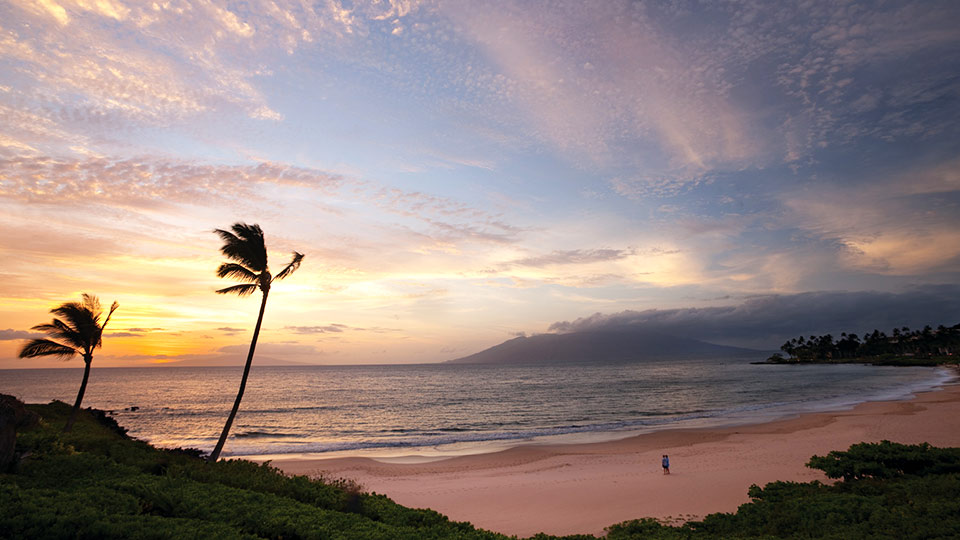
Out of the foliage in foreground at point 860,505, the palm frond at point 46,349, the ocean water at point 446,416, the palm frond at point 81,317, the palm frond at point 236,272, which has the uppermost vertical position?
the palm frond at point 236,272

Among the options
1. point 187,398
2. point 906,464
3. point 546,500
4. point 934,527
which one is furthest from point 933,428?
point 187,398

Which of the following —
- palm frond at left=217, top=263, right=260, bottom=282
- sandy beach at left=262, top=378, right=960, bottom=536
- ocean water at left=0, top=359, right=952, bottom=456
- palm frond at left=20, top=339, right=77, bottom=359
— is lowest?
ocean water at left=0, top=359, right=952, bottom=456

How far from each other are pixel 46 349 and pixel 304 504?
24.7 meters

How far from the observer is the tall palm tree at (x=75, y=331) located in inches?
977

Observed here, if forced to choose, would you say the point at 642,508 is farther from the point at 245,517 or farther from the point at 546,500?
the point at 245,517

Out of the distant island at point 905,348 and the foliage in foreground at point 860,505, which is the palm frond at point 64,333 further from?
the distant island at point 905,348

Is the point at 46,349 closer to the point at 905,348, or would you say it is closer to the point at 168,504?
the point at 168,504

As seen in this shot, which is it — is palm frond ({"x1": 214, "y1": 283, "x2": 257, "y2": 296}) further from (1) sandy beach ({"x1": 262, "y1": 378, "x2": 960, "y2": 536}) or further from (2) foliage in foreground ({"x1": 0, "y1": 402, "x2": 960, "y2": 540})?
(1) sandy beach ({"x1": 262, "y1": 378, "x2": 960, "y2": 536})

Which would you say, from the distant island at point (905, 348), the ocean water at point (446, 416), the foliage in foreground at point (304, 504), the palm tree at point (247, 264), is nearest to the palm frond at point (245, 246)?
the palm tree at point (247, 264)

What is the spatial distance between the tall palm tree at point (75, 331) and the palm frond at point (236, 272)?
9.80m

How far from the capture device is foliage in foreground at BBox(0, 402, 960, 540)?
741 cm

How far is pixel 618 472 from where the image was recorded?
77.7 feet

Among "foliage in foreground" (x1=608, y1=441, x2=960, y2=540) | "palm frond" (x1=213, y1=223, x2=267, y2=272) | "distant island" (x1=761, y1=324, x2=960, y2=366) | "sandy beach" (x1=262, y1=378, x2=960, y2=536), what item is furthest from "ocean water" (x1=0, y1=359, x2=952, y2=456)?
"distant island" (x1=761, y1=324, x2=960, y2=366)

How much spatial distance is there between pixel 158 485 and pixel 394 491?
Result: 13386 millimetres
